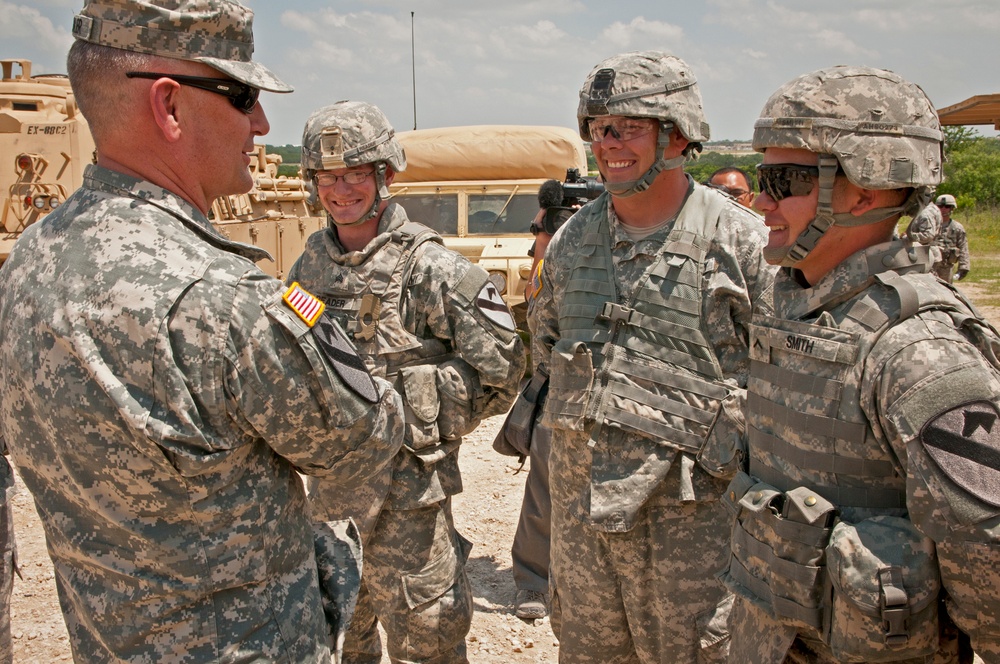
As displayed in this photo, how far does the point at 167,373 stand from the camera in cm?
173

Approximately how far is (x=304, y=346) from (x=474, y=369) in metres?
1.83

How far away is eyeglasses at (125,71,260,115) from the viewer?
1829mm

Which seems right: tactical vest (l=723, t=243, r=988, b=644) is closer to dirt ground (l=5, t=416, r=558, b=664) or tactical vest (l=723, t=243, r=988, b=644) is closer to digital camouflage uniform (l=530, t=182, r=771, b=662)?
digital camouflage uniform (l=530, t=182, r=771, b=662)

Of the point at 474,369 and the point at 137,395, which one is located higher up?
the point at 137,395

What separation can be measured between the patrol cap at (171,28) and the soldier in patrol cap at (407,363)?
1.66 metres

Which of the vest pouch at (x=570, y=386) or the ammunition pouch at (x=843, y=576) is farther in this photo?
the vest pouch at (x=570, y=386)

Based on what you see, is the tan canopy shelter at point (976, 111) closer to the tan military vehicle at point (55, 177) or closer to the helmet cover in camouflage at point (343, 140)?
the tan military vehicle at point (55, 177)

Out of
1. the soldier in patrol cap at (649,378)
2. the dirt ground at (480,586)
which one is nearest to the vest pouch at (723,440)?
the soldier in patrol cap at (649,378)

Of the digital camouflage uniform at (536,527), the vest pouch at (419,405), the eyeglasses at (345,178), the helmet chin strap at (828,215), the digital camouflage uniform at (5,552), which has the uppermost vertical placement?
the eyeglasses at (345,178)

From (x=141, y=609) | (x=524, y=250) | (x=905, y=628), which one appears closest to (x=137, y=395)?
(x=141, y=609)

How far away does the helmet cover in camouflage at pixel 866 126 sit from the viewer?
2.16 metres

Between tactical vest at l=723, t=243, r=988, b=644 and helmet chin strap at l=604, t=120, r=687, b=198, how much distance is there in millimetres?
965

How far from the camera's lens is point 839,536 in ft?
6.53

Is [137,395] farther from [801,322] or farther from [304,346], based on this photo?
[801,322]
